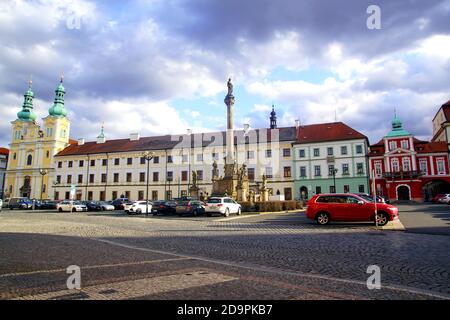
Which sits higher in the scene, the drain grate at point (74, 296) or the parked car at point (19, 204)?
the parked car at point (19, 204)

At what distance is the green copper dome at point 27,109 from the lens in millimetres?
81562

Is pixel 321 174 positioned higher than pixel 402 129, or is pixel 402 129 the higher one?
pixel 402 129

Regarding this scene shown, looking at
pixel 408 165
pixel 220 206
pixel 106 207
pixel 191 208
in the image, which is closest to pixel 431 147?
pixel 408 165

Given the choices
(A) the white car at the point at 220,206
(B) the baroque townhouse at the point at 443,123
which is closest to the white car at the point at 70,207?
(A) the white car at the point at 220,206

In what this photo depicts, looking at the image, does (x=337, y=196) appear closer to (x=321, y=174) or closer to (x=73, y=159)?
(x=321, y=174)

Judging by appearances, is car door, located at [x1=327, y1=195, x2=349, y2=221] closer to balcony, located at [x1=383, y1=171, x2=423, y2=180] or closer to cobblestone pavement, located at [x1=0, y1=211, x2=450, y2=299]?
cobblestone pavement, located at [x1=0, y1=211, x2=450, y2=299]

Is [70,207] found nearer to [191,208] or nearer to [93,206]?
[93,206]

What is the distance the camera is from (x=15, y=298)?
489cm

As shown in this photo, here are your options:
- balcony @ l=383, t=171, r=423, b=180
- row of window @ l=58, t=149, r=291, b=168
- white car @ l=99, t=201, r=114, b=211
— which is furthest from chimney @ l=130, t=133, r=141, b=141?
balcony @ l=383, t=171, r=423, b=180

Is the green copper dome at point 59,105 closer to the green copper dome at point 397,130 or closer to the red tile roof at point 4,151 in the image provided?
the red tile roof at point 4,151

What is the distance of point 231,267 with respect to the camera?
725cm

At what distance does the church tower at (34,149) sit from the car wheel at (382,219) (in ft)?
255
